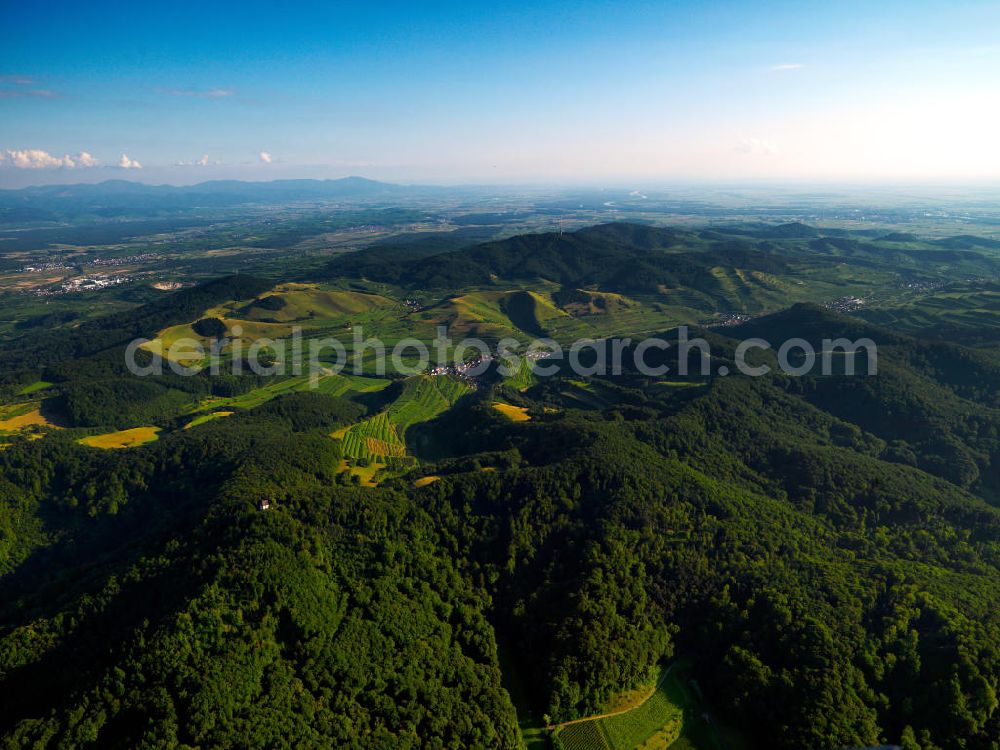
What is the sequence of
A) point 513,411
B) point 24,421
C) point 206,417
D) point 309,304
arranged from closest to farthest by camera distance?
point 513,411 < point 24,421 < point 206,417 < point 309,304

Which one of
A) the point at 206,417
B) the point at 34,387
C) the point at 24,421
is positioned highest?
the point at 34,387

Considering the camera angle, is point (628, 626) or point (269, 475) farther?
point (269, 475)

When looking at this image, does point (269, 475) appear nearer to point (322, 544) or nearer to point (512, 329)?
point (322, 544)

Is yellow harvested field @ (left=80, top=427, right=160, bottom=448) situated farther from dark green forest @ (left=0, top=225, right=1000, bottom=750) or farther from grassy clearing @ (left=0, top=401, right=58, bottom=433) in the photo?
grassy clearing @ (left=0, top=401, right=58, bottom=433)

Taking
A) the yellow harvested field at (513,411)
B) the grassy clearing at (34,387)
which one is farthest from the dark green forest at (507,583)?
the grassy clearing at (34,387)

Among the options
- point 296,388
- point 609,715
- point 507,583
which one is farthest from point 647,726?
point 296,388

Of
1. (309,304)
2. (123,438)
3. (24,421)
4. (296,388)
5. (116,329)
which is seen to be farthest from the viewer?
(309,304)

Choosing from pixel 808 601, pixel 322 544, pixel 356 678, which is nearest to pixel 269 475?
pixel 322 544

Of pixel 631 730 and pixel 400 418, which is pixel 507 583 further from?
pixel 400 418
